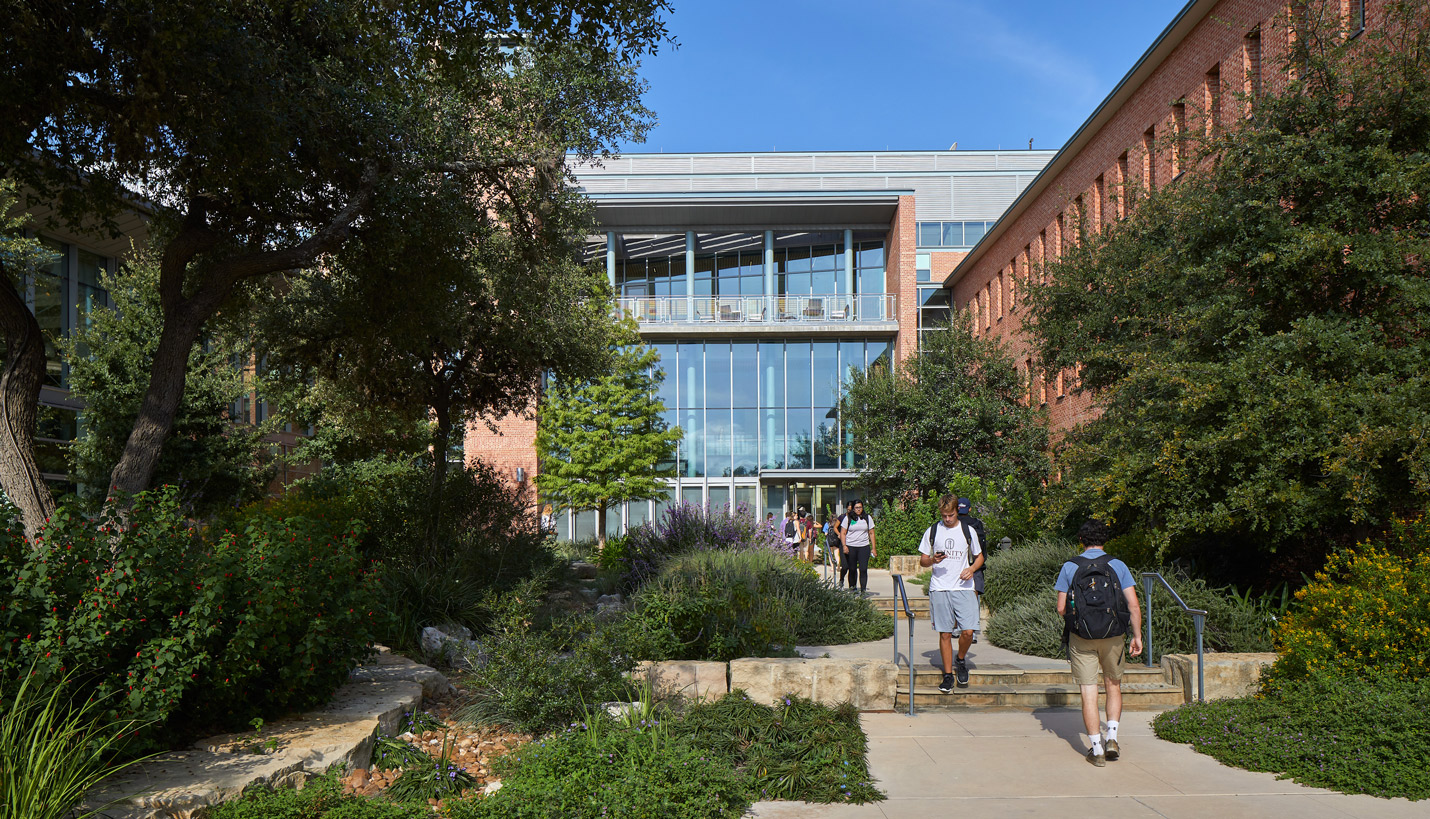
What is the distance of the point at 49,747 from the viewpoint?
4.34 m

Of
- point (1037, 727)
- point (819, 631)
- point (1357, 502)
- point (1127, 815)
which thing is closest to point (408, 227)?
point (819, 631)

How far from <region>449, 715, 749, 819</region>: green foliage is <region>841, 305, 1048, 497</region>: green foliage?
72.1 feet

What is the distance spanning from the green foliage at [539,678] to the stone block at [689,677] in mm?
262

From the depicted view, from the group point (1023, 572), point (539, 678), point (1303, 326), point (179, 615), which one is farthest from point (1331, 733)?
point (1023, 572)

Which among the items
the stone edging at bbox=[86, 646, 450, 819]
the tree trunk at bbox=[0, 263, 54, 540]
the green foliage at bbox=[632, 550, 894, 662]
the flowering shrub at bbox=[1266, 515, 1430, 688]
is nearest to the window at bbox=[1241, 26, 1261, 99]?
the flowering shrub at bbox=[1266, 515, 1430, 688]

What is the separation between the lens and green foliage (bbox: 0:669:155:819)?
4.13 metres

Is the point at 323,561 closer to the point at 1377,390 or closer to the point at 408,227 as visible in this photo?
the point at 408,227

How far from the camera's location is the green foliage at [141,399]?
63.2 feet

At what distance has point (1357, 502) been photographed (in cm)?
859

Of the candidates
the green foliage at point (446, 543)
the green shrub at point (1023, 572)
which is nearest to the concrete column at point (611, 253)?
the green foliage at point (446, 543)

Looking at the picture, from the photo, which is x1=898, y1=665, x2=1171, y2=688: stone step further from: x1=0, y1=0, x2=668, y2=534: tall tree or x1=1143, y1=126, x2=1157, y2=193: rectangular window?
x1=1143, y1=126, x2=1157, y2=193: rectangular window

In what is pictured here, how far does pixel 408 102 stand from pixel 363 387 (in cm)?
614

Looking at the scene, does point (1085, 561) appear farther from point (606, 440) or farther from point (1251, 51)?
point (606, 440)

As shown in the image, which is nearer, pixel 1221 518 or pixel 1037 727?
pixel 1037 727
